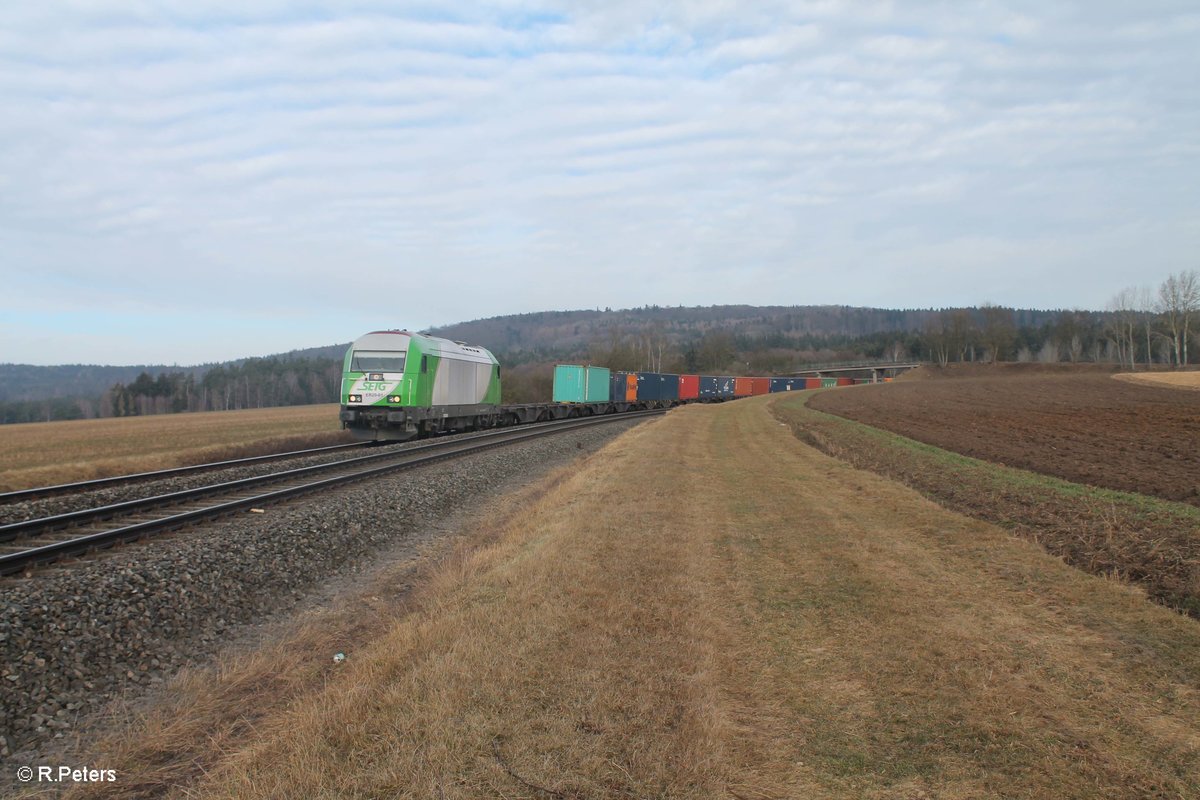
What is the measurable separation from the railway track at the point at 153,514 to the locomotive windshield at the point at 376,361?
478cm

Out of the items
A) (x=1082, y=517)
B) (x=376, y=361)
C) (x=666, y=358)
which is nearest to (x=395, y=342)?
(x=376, y=361)

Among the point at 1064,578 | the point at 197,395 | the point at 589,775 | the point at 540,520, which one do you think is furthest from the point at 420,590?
the point at 197,395

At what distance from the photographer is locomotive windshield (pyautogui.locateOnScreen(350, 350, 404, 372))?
2293 cm

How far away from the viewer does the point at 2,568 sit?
755cm

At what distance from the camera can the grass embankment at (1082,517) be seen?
7.14 metres

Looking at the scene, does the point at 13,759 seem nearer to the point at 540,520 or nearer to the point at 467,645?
the point at 467,645

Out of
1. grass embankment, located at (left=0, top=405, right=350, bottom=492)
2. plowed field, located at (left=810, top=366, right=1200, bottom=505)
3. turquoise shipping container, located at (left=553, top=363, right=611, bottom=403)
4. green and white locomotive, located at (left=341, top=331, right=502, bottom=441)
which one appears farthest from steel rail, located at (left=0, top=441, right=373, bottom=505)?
turquoise shipping container, located at (left=553, top=363, right=611, bottom=403)

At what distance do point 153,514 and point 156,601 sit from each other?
501cm

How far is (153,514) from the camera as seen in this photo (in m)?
11.3

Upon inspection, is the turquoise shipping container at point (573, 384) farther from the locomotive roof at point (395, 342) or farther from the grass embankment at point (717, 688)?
the grass embankment at point (717, 688)

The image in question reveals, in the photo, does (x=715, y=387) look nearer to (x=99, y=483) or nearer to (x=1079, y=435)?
(x=1079, y=435)

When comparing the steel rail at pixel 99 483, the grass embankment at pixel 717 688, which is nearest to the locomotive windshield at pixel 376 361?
the steel rail at pixel 99 483

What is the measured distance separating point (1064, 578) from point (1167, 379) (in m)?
73.2

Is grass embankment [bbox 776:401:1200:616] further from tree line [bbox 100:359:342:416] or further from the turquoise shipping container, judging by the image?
tree line [bbox 100:359:342:416]
